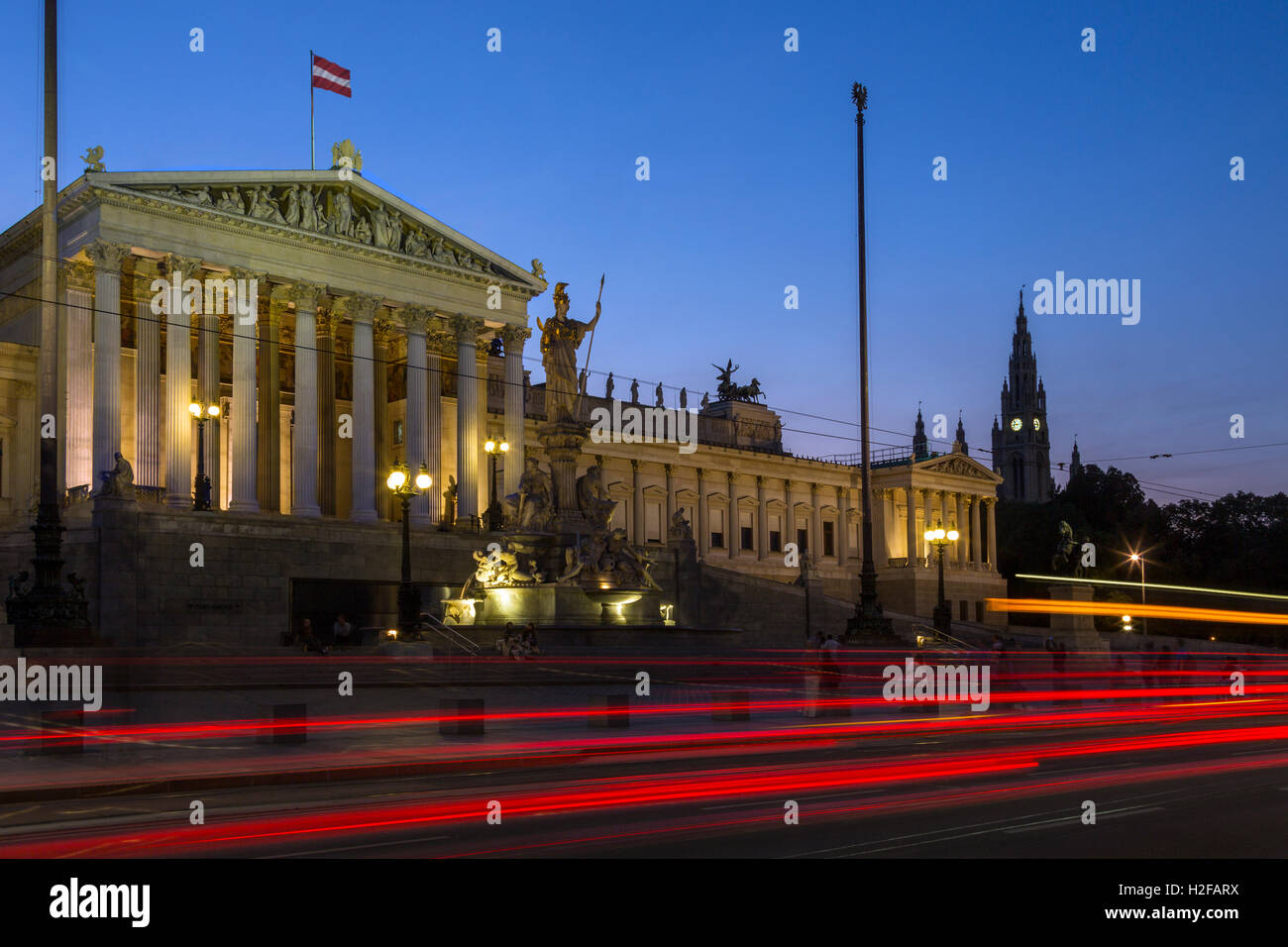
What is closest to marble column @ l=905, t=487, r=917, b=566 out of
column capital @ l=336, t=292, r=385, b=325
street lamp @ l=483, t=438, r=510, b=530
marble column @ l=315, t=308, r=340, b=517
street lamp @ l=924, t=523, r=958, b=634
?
street lamp @ l=483, t=438, r=510, b=530

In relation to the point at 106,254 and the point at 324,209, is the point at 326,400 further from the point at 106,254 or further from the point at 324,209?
the point at 106,254

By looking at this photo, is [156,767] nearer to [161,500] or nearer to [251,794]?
[251,794]

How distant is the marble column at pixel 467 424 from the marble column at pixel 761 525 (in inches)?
1616

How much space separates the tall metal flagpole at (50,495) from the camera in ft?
77.3

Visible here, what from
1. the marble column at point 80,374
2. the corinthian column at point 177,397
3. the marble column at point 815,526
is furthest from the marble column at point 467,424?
the marble column at point 815,526

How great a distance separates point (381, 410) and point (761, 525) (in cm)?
4258

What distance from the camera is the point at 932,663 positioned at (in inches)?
1427

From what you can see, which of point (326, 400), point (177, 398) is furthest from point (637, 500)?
point (177, 398)

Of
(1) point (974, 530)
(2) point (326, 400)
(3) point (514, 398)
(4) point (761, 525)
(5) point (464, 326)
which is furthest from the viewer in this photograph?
(1) point (974, 530)

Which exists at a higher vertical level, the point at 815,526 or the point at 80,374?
the point at 80,374

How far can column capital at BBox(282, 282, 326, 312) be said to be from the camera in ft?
175

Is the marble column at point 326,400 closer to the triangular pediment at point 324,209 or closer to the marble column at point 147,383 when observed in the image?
the triangular pediment at point 324,209

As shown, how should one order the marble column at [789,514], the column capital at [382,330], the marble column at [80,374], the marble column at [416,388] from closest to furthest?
the marble column at [80,374] < the marble column at [416,388] < the column capital at [382,330] < the marble column at [789,514]

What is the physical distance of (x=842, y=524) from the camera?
339 ft
